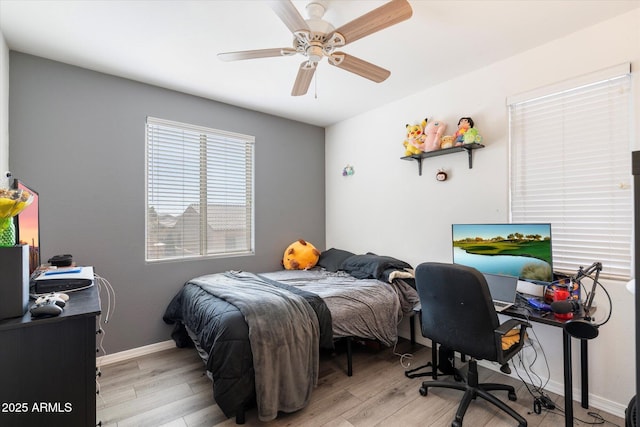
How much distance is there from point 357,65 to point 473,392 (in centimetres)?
235

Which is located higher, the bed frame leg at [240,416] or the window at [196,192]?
the window at [196,192]

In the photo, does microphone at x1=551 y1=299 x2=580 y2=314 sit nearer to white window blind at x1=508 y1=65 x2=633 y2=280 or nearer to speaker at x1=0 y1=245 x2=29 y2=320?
white window blind at x1=508 y1=65 x2=633 y2=280

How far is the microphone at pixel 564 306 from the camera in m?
1.78

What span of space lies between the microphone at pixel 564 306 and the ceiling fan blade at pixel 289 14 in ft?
7.18

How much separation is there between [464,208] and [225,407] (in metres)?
2.48

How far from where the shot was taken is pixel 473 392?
2.01 meters

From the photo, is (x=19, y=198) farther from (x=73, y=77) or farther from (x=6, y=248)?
(x=73, y=77)

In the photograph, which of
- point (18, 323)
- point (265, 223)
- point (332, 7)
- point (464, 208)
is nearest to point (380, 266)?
point (464, 208)

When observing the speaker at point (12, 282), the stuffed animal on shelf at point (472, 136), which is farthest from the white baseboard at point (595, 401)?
the speaker at point (12, 282)

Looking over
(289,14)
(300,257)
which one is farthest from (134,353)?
(289,14)

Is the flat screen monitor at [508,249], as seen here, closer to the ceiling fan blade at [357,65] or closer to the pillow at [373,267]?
the pillow at [373,267]

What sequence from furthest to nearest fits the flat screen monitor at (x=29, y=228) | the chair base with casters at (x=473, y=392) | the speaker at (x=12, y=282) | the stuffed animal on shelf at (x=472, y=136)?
the stuffed animal on shelf at (x=472, y=136) < the chair base with casters at (x=473, y=392) < the flat screen monitor at (x=29, y=228) < the speaker at (x=12, y=282)

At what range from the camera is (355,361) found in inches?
108

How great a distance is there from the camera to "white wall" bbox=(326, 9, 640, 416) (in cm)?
201
